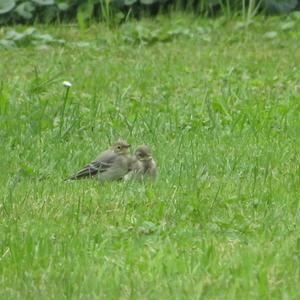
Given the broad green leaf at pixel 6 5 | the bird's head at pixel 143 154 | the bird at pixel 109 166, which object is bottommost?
the broad green leaf at pixel 6 5

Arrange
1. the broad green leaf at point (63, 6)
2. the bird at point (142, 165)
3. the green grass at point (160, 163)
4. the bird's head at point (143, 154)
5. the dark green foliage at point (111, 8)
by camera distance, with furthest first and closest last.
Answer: the broad green leaf at point (63, 6), the dark green foliage at point (111, 8), the bird's head at point (143, 154), the bird at point (142, 165), the green grass at point (160, 163)

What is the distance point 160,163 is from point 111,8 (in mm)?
6004

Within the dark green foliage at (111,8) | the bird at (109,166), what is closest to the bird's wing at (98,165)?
the bird at (109,166)

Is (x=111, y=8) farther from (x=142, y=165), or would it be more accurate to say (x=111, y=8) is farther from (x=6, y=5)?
(x=142, y=165)

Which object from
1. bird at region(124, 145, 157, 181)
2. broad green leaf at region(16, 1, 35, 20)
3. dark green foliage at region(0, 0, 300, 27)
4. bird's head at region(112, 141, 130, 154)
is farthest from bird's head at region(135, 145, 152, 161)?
broad green leaf at region(16, 1, 35, 20)

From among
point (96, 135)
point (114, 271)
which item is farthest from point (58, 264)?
point (96, 135)

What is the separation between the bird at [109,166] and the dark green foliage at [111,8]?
19.0ft

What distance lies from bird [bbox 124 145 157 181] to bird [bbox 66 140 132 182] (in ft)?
0.18

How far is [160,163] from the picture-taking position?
8.84 metres

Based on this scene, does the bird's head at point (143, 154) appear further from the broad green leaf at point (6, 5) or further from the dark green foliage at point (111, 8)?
the broad green leaf at point (6, 5)

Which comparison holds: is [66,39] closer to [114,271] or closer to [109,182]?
[109,182]

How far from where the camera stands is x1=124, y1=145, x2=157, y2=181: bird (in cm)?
839

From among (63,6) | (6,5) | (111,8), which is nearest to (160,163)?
(111,8)

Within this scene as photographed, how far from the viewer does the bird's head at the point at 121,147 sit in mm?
8779
